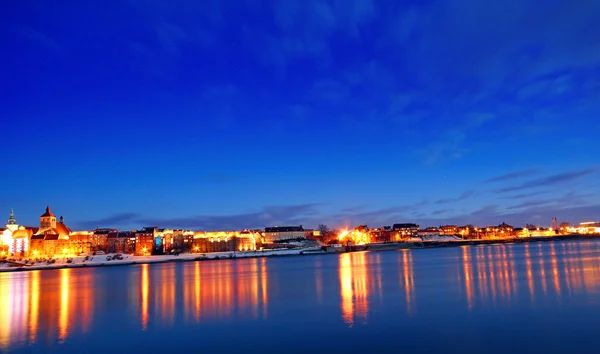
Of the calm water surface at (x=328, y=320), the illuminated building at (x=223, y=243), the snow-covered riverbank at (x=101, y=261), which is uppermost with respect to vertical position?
the illuminated building at (x=223, y=243)

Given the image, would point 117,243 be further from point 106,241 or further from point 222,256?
point 222,256

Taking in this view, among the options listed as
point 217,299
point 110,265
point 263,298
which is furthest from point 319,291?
point 110,265

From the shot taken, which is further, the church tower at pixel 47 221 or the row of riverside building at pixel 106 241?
the church tower at pixel 47 221

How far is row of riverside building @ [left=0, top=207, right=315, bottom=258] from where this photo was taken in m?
133

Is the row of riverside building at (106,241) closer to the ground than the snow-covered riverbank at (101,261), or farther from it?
farther from it

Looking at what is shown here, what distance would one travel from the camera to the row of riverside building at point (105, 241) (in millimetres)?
133375

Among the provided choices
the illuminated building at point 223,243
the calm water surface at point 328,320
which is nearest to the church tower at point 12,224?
the illuminated building at point 223,243

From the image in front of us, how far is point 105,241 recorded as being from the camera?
160 meters

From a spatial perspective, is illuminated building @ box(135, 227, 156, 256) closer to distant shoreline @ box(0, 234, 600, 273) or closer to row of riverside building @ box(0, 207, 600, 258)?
row of riverside building @ box(0, 207, 600, 258)

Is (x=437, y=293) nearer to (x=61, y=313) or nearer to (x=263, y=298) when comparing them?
(x=263, y=298)

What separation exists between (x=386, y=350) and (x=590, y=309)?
460 inches

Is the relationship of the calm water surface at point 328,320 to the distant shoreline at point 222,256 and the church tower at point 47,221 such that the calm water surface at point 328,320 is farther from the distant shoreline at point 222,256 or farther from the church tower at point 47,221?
the church tower at point 47,221

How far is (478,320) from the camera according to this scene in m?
19.5

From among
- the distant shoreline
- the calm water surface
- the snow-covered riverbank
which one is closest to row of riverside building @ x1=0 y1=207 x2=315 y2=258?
the distant shoreline
